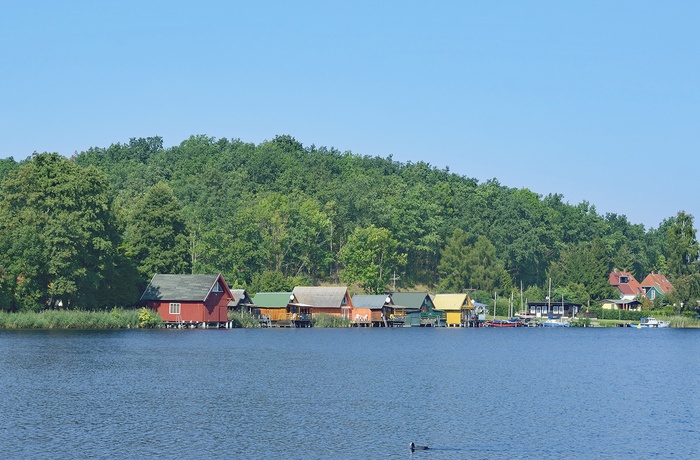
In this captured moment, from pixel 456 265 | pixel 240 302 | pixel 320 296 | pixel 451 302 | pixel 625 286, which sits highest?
pixel 456 265

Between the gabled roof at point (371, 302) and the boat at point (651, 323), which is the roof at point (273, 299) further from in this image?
the boat at point (651, 323)

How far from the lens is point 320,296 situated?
440 ft

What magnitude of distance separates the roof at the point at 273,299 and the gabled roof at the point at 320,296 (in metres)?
5.46

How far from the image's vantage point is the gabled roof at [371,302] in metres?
141

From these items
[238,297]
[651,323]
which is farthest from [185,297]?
[651,323]

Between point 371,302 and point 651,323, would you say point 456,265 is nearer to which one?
point 651,323

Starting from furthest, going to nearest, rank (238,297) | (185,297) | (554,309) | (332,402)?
(554,309), (238,297), (185,297), (332,402)

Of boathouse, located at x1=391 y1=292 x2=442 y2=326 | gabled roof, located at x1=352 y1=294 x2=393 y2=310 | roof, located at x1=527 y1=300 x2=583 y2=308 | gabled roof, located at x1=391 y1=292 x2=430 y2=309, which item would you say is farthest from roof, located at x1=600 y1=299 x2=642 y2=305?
gabled roof, located at x1=352 y1=294 x2=393 y2=310

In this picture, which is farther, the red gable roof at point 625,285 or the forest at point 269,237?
the red gable roof at point 625,285

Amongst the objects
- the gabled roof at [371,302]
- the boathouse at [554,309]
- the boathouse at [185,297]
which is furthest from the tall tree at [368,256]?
the boathouse at [185,297]

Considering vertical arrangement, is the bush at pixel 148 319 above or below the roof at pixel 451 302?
below

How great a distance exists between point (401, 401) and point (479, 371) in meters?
18.6

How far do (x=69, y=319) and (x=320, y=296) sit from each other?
145 ft

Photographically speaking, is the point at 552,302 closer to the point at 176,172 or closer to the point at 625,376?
the point at 176,172
